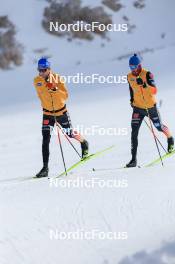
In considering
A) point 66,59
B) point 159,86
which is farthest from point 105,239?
point 66,59

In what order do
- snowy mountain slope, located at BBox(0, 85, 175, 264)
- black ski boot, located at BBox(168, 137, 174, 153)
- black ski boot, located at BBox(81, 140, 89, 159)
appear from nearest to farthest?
snowy mountain slope, located at BBox(0, 85, 175, 264)
black ski boot, located at BBox(168, 137, 174, 153)
black ski boot, located at BBox(81, 140, 89, 159)

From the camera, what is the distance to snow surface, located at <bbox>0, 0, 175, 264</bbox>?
5.52 m

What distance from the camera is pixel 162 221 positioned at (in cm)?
588

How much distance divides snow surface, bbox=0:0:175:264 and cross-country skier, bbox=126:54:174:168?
0.60m

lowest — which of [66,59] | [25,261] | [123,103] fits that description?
[25,261]

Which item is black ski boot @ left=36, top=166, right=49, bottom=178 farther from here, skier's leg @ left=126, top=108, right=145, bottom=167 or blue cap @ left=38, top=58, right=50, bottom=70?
blue cap @ left=38, top=58, right=50, bottom=70

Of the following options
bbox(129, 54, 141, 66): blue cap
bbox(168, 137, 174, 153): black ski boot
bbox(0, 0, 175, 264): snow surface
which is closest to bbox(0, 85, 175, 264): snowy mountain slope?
bbox(0, 0, 175, 264): snow surface

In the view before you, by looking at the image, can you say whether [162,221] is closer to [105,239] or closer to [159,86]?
[105,239]

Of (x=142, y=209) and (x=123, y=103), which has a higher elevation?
(x=123, y=103)

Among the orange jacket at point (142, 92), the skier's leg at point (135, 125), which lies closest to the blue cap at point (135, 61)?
the orange jacket at point (142, 92)

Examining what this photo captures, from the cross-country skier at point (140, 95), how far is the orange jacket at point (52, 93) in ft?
3.40

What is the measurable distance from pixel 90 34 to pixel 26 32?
2690 mm

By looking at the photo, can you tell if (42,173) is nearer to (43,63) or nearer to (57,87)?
(57,87)

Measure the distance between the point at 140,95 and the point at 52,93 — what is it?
52.3 inches
